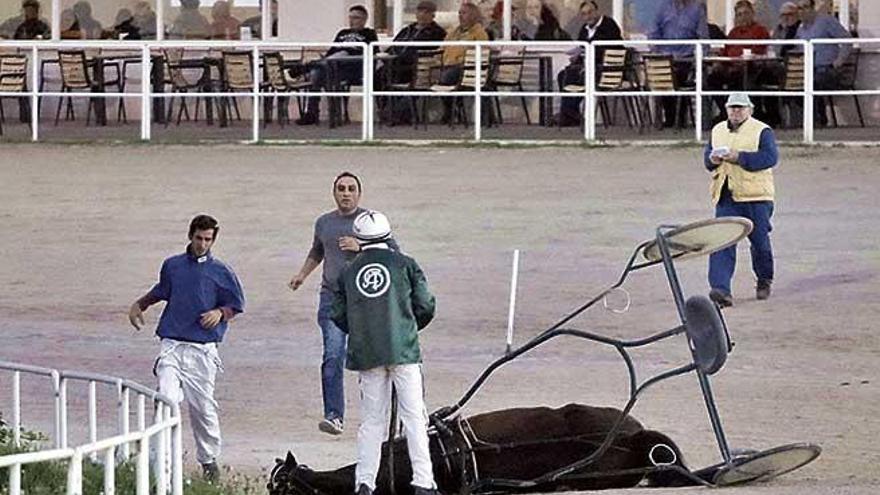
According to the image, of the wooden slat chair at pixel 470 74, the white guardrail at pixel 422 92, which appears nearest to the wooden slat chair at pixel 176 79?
the white guardrail at pixel 422 92

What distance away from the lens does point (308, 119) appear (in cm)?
2545

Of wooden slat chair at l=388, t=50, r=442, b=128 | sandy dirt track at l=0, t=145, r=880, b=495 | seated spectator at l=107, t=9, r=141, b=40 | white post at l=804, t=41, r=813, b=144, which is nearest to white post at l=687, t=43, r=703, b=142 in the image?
sandy dirt track at l=0, t=145, r=880, b=495

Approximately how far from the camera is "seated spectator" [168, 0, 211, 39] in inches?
1058

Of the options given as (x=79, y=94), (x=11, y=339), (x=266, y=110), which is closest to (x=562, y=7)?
(x=266, y=110)

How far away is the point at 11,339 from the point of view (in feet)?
49.1

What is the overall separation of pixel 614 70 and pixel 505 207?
393 centimetres

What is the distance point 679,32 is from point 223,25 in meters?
5.96

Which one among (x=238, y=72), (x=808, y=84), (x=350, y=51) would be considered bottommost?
(x=808, y=84)

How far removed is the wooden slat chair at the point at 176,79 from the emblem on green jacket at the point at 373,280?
49.1ft

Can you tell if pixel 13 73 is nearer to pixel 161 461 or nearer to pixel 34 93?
pixel 34 93

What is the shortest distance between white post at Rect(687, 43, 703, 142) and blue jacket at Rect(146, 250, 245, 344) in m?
11.7

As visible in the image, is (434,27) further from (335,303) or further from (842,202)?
(335,303)

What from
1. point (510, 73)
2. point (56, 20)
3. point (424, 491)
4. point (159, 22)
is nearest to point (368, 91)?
point (510, 73)

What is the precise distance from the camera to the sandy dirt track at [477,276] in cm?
1268
